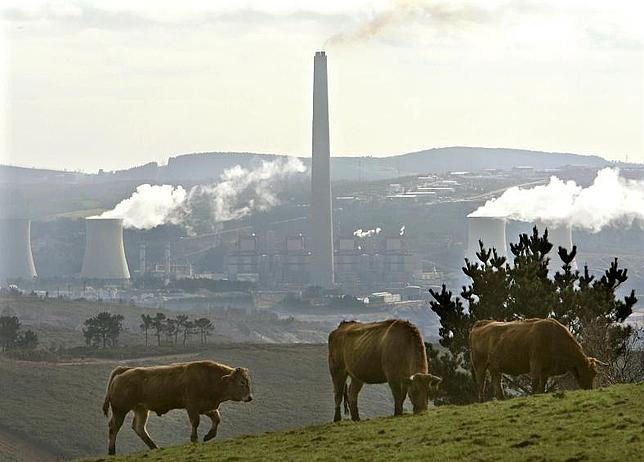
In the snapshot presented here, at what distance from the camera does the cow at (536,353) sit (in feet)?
86.3

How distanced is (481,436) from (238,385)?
19.5 ft

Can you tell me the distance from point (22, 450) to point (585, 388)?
6837cm

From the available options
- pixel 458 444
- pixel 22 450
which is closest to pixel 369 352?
pixel 458 444

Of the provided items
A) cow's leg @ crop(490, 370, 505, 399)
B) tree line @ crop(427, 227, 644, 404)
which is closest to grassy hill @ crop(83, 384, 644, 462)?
cow's leg @ crop(490, 370, 505, 399)

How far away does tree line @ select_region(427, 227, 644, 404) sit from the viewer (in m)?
40.7

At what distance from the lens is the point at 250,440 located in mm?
24703

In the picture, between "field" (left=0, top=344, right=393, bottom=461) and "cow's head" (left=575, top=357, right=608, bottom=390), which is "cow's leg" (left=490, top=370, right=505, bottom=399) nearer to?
"cow's head" (left=575, top=357, right=608, bottom=390)

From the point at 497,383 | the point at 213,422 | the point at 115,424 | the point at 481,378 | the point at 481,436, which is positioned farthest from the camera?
the point at 481,378

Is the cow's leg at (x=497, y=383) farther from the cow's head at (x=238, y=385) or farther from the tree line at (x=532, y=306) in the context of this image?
the tree line at (x=532, y=306)

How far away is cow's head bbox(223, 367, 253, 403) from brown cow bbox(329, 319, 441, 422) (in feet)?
5.51

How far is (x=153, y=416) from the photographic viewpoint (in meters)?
91.9

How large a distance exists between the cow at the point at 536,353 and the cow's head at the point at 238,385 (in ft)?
14.3

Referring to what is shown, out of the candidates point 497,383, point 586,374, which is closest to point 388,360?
point 497,383

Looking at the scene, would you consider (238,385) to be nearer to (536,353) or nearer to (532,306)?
(536,353)
